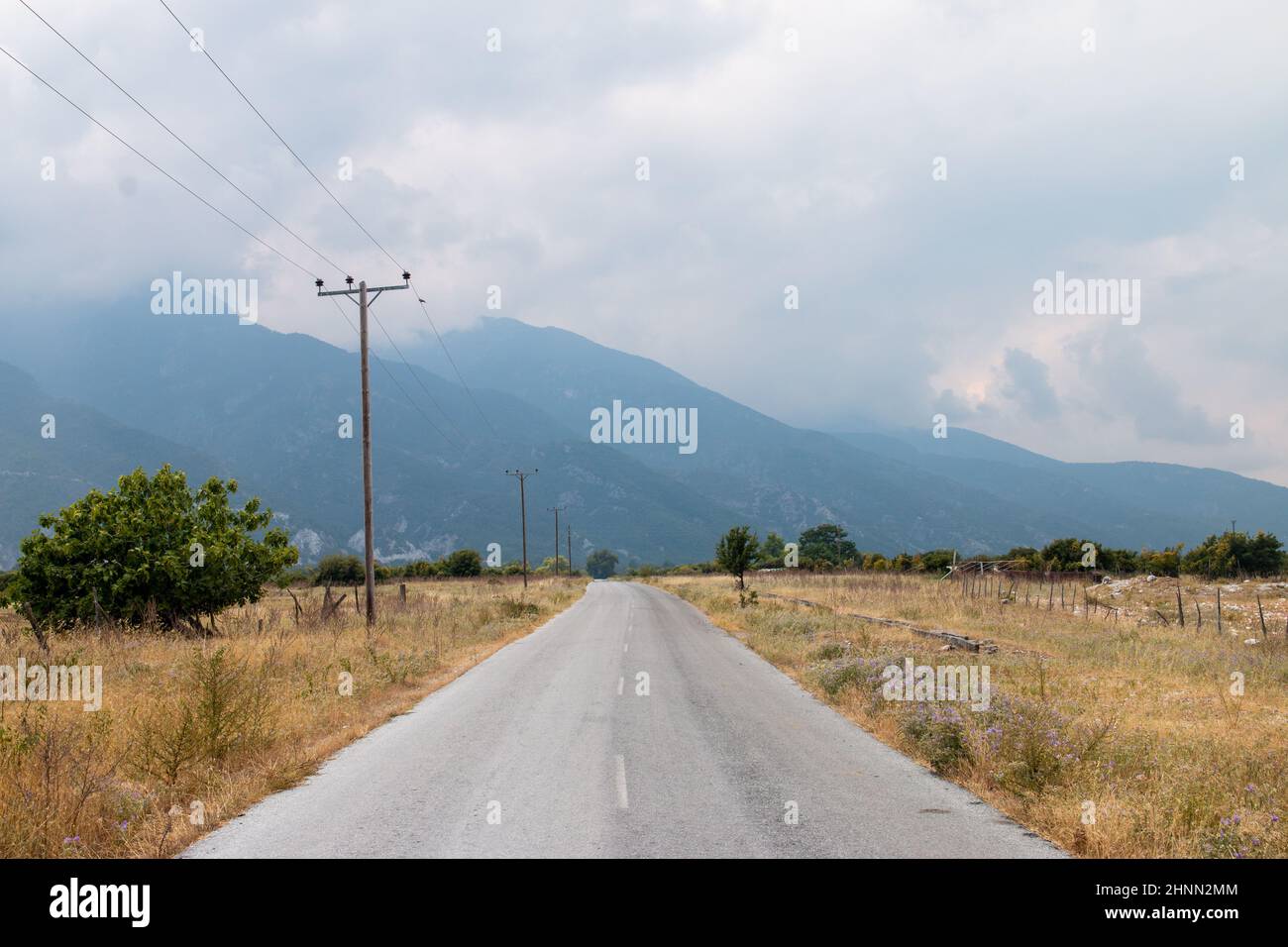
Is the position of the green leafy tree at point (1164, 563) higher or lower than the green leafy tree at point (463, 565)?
higher

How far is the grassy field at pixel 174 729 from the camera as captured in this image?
6.69 m

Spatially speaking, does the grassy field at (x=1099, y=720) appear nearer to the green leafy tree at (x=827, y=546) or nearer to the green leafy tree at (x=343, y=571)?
the green leafy tree at (x=343, y=571)

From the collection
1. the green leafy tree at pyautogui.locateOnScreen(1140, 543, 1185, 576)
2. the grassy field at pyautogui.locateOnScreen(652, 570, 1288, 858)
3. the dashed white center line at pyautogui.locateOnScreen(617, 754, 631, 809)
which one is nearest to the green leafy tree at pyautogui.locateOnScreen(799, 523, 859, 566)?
the green leafy tree at pyautogui.locateOnScreen(1140, 543, 1185, 576)

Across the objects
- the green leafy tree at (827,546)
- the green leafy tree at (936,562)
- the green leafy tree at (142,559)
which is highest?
the green leafy tree at (142,559)

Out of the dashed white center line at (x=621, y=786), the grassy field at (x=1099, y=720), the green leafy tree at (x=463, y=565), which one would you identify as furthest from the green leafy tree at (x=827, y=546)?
the dashed white center line at (x=621, y=786)

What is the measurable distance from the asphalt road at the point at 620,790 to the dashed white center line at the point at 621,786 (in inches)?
1.3

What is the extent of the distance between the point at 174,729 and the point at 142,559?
1405 cm

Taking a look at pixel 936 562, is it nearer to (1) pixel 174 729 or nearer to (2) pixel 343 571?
(2) pixel 343 571

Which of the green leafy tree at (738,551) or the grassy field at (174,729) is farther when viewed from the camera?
the green leafy tree at (738,551)

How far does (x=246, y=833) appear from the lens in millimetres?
6688

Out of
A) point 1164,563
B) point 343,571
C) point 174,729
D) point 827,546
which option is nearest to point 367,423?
point 174,729
